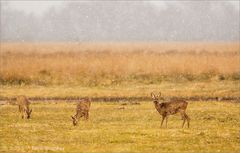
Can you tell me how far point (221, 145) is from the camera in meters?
20.8

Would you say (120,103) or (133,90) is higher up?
(133,90)

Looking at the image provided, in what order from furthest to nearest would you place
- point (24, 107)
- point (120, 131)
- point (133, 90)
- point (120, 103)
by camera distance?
point (133, 90) < point (120, 103) < point (24, 107) < point (120, 131)

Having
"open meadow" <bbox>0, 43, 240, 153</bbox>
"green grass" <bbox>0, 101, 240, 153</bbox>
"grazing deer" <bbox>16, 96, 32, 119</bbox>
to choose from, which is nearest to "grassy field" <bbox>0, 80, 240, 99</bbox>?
"open meadow" <bbox>0, 43, 240, 153</bbox>

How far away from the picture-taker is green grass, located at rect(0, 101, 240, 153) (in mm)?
20500

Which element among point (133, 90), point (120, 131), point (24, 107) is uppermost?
point (133, 90)

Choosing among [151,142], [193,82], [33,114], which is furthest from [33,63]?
[151,142]

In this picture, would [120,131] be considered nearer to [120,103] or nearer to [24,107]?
[24,107]

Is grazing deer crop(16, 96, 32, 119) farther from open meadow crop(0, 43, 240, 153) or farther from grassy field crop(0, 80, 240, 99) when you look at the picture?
grassy field crop(0, 80, 240, 99)

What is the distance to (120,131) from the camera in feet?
78.3

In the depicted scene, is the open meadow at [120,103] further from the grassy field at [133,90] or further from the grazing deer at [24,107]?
the grazing deer at [24,107]

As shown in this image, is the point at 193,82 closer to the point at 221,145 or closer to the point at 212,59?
the point at 212,59

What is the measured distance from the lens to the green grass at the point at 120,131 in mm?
20500

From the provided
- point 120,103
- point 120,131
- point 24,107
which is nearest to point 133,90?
point 120,103

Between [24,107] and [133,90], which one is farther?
[133,90]
